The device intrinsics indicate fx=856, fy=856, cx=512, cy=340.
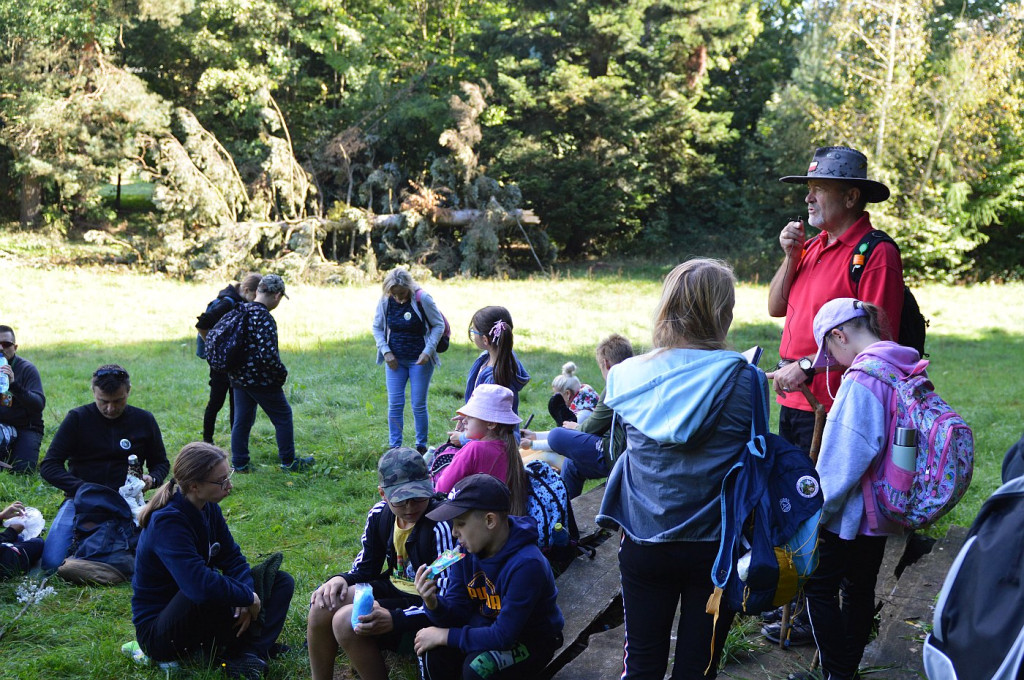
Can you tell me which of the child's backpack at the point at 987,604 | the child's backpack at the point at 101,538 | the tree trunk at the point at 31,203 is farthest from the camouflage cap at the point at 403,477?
the tree trunk at the point at 31,203

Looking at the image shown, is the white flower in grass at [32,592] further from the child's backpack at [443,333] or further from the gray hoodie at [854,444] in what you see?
the gray hoodie at [854,444]

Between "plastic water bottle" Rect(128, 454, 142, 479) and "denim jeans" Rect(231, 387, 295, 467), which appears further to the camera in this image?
"denim jeans" Rect(231, 387, 295, 467)

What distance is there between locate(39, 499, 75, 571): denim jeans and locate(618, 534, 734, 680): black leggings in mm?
3601

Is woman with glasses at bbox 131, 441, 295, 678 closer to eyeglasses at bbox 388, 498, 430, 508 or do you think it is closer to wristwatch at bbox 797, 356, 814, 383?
eyeglasses at bbox 388, 498, 430, 508

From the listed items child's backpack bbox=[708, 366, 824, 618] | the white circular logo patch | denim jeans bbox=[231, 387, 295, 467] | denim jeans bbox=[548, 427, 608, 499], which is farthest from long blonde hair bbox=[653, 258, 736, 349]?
denim jeans bbox=[231, 387, 295, 467]

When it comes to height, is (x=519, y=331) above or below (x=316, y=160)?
below

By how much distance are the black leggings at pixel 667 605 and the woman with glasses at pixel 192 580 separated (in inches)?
71.3

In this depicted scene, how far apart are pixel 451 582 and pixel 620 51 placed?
22.9 m

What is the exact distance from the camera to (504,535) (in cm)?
322

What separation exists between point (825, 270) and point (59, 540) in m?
4.30

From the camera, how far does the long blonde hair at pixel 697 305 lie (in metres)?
2.60

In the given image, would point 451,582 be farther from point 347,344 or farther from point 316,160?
point 316,160

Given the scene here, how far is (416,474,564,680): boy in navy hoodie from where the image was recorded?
3.11 metres

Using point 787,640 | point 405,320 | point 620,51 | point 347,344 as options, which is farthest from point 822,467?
point 620,51
